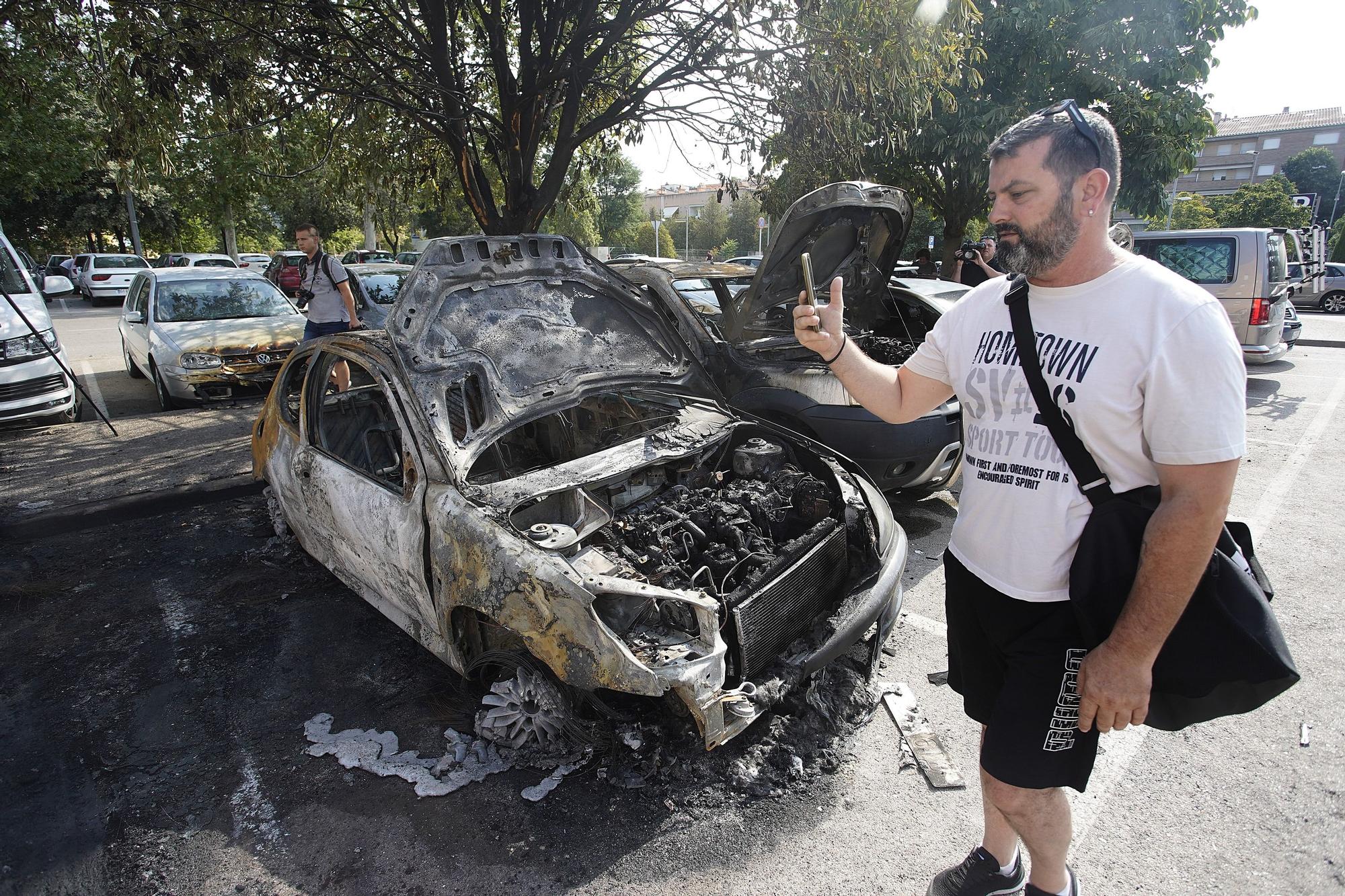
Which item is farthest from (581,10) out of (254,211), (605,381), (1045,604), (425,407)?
(254,211)

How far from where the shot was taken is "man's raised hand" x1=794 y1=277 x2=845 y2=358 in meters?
2.04

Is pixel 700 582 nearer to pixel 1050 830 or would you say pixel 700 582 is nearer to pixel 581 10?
pixel 1050 830

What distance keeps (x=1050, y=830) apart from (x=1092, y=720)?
0.40 metres

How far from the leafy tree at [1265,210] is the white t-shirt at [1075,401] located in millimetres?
40551

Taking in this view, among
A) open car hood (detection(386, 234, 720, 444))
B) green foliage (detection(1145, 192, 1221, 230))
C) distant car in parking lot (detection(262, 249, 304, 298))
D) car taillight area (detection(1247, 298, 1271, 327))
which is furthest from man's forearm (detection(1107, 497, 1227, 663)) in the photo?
green foliage (detection(1145, 192, 1221, 230))

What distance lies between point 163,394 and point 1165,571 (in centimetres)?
971

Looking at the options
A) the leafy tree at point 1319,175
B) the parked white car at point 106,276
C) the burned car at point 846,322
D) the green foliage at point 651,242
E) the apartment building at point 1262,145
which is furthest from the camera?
the apartment building at point 1262,145

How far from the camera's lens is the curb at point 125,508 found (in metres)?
4.92

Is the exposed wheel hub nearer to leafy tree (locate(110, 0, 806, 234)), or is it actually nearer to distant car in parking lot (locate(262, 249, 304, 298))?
leafy tree (locate(110, 0, 806, 234))

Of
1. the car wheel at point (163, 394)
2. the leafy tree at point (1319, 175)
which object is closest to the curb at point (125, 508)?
the car wheel at point (163, 394)

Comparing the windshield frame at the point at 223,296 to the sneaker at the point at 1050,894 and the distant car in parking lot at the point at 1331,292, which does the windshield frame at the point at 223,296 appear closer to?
the sneaker at the point at 1050,894

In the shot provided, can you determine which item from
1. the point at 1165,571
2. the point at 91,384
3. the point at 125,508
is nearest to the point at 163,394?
the point at 91,384

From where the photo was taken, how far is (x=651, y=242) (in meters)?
48.9

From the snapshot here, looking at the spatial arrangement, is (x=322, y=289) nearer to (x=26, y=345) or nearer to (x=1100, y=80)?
(x=26, y=345)
